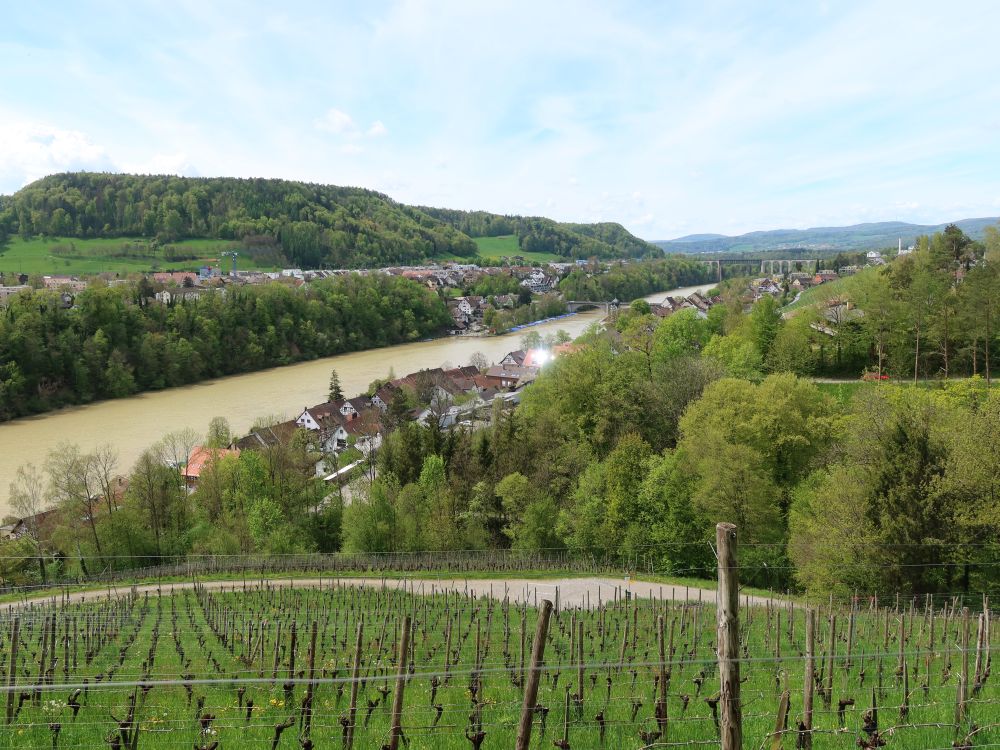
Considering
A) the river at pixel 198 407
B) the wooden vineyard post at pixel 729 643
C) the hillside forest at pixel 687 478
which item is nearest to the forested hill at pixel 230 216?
the river at pixel 198 407

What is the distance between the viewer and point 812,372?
2881cm

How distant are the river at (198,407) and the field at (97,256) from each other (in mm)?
43821

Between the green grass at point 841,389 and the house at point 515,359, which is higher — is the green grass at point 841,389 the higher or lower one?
the higher one

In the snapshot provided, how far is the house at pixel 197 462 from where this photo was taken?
1091 inches

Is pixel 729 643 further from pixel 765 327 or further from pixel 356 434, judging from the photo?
pixel 356 434

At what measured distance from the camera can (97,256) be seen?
91.8 meters

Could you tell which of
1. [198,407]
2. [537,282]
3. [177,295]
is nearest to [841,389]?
[198,407]

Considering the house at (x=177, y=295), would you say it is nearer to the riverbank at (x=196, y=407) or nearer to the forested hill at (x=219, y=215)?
the riverbank at (x=196, y=407)

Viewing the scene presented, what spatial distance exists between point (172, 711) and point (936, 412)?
1699cm

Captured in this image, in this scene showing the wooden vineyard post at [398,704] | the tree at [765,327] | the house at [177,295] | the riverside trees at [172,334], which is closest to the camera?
the wooden vineyard post at [398,704]

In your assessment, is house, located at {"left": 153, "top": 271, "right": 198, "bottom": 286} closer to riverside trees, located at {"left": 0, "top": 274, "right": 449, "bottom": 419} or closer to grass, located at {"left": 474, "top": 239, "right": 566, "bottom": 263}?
riverside trees, located at {"left": 0, "top": 274, "right": 449, "bottom": 419}

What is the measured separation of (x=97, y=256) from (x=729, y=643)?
348 ft

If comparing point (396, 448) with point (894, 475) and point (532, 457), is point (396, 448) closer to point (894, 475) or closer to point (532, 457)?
point (532, 457)

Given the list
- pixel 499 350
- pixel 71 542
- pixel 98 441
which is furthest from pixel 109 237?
pixel 71 542
